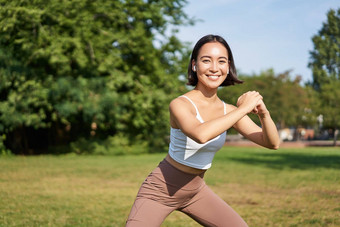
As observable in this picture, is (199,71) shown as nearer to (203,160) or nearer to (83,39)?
(203,160)

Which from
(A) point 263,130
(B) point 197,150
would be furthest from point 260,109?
(B) point 197,150

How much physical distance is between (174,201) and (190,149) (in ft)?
1.42

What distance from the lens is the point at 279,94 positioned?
188 ft

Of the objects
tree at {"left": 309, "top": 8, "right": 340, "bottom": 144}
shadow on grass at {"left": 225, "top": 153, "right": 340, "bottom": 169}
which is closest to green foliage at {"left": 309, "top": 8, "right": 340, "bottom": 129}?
tree at {"left": 309, "top": 8, "right": 340, "bottom": 144}

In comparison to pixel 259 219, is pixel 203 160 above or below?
above

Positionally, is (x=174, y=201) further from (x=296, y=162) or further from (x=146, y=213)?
(x=296, y=162)

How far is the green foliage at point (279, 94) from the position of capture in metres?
56.5

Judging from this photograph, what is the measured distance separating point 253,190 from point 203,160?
9040 mm

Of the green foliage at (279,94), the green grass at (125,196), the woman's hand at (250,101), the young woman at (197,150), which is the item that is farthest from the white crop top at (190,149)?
the green foliage at (279,94)

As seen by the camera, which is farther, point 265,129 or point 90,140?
point 90,140

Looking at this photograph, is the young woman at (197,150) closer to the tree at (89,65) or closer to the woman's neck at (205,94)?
the woman's neck at (205,94)

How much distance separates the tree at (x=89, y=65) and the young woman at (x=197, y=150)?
19949 millimetres

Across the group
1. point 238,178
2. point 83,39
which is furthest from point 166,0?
point 238,178

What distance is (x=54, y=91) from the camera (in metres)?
23.6
